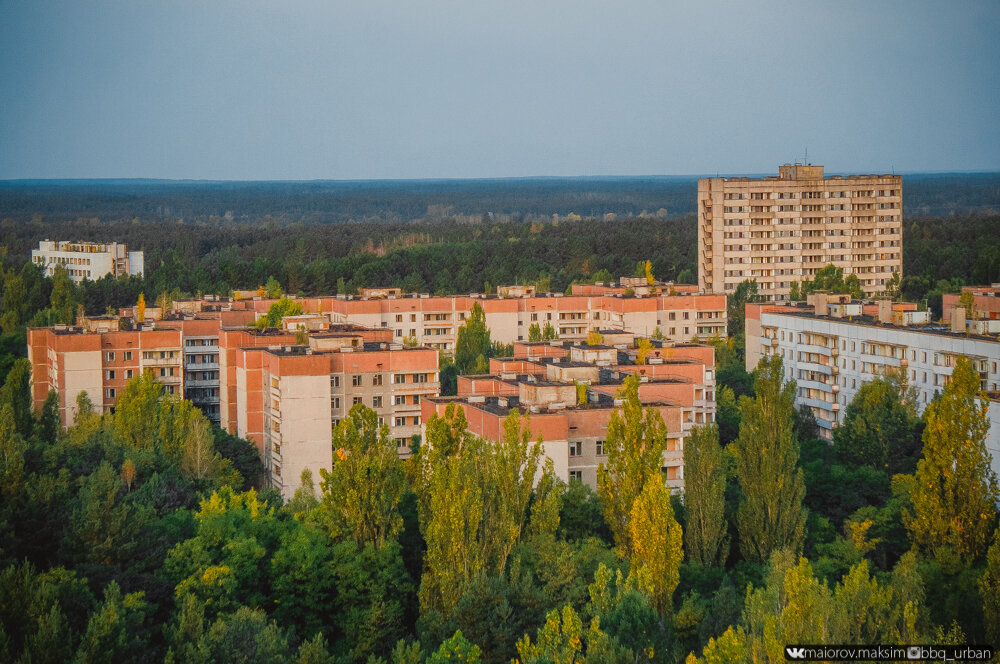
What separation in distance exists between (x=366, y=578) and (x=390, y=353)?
41.7 feet

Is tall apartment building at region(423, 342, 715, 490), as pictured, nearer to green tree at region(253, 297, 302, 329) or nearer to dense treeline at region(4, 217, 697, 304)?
green tree at region(253, 297, 302, 329)

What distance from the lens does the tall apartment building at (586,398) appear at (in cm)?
2669

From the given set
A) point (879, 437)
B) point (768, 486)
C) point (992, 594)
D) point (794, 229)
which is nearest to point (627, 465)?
point (768, 486)

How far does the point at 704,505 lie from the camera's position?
967 inches

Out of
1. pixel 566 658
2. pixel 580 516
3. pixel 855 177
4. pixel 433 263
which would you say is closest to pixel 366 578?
pixel 580 516

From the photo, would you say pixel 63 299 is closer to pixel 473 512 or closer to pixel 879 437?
pixel 879 437

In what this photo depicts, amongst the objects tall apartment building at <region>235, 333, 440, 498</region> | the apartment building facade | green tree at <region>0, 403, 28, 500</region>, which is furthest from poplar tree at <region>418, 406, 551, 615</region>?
the apartment building facade

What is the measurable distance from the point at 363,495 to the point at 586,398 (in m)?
5.96

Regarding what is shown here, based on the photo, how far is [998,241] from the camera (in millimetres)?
82875

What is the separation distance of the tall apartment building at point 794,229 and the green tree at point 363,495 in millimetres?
44411

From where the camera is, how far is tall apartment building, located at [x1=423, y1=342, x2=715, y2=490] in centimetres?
2669

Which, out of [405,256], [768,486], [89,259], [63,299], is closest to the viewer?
[768,486]

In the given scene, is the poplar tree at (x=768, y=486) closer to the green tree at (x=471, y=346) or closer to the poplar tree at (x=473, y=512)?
the poplar tree at (x=473, y=512)

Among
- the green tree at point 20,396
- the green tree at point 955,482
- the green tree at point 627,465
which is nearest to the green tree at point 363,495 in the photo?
the green tree at point 627,465
